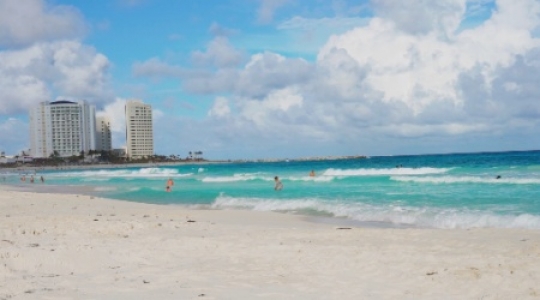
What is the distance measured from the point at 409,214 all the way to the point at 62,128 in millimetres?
185768

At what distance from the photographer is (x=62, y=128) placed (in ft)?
610

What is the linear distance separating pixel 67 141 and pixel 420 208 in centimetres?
18690

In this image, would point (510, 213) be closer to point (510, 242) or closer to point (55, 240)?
point (510, 242)

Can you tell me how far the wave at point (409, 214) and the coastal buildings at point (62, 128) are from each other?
574 feet

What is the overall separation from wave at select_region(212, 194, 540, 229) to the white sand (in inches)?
84.1

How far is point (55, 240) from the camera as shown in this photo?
10.0 m

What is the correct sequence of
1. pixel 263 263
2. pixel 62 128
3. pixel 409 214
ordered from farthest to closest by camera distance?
1. pixel 62 128
2. pixel 409 214
3. pixel 263 263

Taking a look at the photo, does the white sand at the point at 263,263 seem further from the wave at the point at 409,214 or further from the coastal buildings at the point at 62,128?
the coastal buildings at the point at 62,128

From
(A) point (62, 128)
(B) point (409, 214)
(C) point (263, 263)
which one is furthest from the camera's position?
(A) point (62, 128)

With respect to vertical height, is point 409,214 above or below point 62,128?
below

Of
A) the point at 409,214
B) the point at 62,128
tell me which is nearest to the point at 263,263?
the point at 409,214

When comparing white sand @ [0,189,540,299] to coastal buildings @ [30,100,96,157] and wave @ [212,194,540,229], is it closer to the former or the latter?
wave @ [212,194,540,229]

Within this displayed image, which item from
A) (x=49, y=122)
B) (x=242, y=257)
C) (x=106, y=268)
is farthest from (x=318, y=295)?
(x=49, y=122)

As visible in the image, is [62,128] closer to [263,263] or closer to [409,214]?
[409,214]
